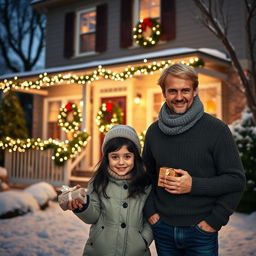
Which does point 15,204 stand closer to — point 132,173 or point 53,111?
point 132,173

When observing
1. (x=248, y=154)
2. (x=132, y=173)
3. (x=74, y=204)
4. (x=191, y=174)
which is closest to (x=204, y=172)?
(x=191, y=174)

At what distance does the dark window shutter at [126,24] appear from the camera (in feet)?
34.4

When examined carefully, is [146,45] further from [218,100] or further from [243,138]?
[243,138]

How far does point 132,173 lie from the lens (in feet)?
7.78

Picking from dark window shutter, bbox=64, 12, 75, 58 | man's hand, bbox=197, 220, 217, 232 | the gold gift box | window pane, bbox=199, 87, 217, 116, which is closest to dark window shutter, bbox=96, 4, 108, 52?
dark window shutter, bbox=64, 12, 75, 58

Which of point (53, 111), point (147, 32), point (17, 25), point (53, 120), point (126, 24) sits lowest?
point (53, 120)

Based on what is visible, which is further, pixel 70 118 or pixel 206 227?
pixel 70 118

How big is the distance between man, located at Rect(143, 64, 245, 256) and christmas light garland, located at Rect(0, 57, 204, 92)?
5.10m

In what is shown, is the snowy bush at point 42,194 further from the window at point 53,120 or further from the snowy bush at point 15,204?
the window at point 53,120

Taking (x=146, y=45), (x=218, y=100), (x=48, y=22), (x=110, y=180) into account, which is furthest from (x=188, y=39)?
(x=110, y=180)

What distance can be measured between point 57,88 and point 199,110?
10.3 metres

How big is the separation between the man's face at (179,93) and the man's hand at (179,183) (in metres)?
0.39

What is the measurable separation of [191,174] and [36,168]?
817 cm

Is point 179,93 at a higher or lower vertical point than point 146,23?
lower
